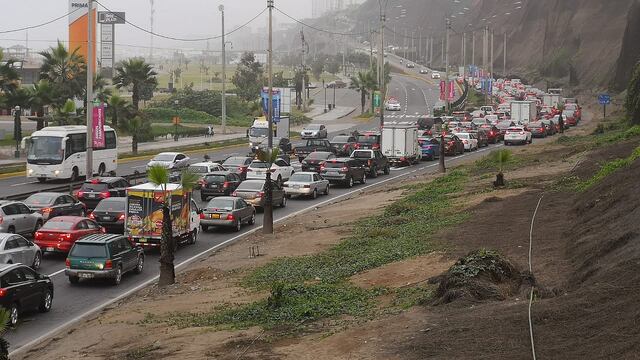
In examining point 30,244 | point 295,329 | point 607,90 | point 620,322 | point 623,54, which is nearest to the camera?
point 620,322

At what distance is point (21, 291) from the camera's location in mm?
21531

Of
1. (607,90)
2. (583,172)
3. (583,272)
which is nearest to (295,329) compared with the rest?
(583,272)

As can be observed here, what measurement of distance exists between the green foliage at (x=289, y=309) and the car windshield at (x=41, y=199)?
52.3 feet

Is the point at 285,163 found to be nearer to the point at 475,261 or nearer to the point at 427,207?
the point at 427,207

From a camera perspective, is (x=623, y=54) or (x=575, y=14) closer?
(x=623, y=54)

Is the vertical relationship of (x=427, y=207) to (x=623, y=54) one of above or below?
below

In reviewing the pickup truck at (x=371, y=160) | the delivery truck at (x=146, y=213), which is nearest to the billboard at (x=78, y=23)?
the pickup truck at (x=371, y=160)

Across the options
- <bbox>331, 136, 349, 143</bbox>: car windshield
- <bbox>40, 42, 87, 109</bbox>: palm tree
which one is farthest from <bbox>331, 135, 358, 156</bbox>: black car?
<bbox>40, 42, 87, 109</bbox>: palm tree

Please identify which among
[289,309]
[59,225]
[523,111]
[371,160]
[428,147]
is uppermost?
[523,111]

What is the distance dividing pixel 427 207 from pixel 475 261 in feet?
53.4

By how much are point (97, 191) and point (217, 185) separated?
245 inches

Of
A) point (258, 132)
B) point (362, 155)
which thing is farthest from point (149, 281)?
point (258, 132)

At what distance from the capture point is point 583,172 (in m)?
37.7

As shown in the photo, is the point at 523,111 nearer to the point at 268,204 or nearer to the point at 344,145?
the point at 344,145
